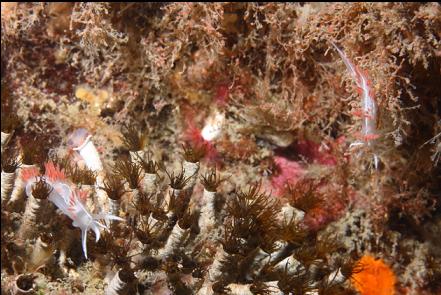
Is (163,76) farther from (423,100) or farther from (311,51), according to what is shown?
(423,100)

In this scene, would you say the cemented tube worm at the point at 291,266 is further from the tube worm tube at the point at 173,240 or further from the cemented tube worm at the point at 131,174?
the cemented tube worm at the point at 131,174

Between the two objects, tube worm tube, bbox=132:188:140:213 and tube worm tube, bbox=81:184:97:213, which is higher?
tube worm tube, bbox=132:188:140:213

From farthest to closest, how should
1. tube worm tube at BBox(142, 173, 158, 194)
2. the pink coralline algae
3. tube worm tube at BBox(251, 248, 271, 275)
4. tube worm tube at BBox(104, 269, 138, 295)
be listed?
the pink coralline algae
tube worm tube at BBox(142, 173, 158, 194)
tube worm tube at BBox(251, 248, 271, 275)
tube worm tube at BBox(104, 269, 138, 295)

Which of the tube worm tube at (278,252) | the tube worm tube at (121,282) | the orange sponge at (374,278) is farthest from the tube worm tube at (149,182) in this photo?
the orange sponge at (374,278)

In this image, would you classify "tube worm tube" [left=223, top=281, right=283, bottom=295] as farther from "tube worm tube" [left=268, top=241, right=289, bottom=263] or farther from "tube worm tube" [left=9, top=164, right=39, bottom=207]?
"tube worm tube" [left=9, top=164, right=39, bottom=207]

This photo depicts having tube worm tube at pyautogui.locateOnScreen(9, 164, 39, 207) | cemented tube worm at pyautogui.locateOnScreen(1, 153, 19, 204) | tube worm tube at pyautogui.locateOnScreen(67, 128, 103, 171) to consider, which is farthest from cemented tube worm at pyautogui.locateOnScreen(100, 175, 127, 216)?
cemented tube worm at pyautogui.locateOnScreen(1, 153, 19, 204)

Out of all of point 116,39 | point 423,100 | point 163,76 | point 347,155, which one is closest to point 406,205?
point 347,155
